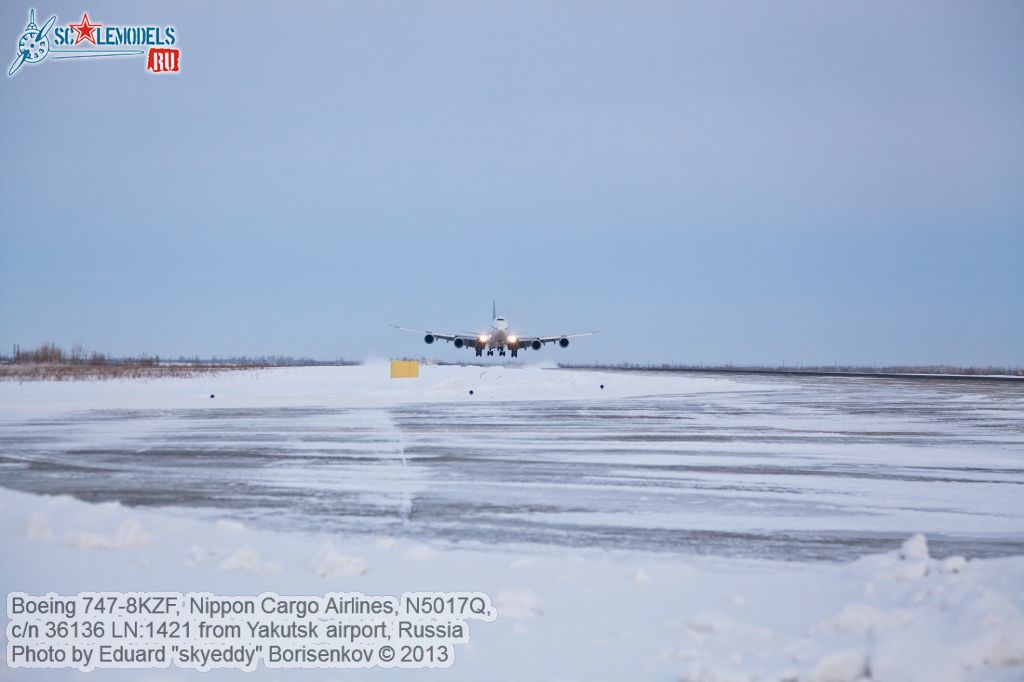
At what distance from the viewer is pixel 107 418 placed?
2620cm

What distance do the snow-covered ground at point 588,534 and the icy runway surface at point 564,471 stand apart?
8 cm

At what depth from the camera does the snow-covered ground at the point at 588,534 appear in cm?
582

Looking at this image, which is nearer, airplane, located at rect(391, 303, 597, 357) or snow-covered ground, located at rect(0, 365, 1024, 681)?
snow-covered ground, located at rect(0, 365, 1024, 681)

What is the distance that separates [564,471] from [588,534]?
18.0ft

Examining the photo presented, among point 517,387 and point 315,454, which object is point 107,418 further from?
point 517,387

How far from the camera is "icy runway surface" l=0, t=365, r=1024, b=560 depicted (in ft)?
32.6

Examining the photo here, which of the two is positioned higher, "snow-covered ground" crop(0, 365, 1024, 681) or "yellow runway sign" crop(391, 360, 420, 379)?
"yellow runway sign" crop(391, 360, 420, 379)

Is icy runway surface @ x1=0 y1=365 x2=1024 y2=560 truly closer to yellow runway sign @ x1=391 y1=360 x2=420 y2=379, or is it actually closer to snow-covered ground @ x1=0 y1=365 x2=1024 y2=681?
snow-covered ground @ x1=0 y1=365 x2=1024 y2=681

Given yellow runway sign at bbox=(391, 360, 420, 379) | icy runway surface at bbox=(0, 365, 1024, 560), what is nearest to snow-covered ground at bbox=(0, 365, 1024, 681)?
icy runway surface at bbox=(0, 365, 1024, 560)

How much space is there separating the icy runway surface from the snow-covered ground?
8 cm

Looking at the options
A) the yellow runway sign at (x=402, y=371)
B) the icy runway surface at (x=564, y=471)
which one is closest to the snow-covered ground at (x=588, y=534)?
the icy runway surface at (x=564, y=471)

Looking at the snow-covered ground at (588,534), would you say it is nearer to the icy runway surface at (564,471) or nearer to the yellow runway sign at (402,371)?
the icy runway surface at (564,471)

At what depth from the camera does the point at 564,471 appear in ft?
49.3

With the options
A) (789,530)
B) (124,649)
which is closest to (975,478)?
(789,530)
